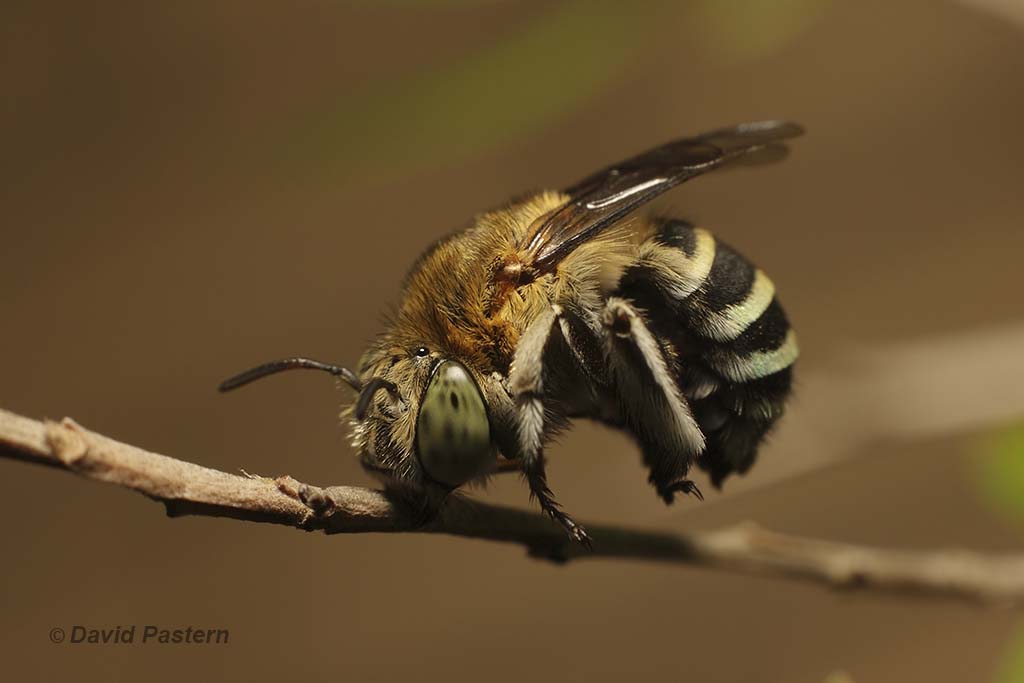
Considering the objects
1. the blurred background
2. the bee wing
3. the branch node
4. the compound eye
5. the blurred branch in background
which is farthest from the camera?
the blurred background

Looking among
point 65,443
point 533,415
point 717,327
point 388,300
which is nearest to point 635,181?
point 717,327

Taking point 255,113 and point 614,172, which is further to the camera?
point 255,113

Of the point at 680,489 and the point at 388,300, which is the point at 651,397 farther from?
the point at 388,300

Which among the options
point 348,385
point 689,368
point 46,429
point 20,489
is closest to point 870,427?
point 689,368

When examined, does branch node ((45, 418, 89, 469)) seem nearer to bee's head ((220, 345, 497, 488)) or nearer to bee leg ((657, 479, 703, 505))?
bee's head ((220, 345, 497, 488))

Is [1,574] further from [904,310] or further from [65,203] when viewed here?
[904,310]

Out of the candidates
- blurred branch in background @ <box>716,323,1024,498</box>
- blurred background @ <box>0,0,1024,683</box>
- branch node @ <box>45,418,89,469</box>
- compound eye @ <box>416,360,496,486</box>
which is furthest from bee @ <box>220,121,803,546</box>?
blurred background @ <box>0,0,1024,683</box>

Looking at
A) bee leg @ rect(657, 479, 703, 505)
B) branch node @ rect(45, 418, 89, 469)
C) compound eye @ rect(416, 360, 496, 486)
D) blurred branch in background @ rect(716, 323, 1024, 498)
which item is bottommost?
blurred branch in background @ rect(716, 323, 1024, 498)

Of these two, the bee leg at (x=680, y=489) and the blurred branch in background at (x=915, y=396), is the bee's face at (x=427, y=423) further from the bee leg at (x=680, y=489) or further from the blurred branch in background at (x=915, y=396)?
the blurred branch in background at (x=915, y=396)
